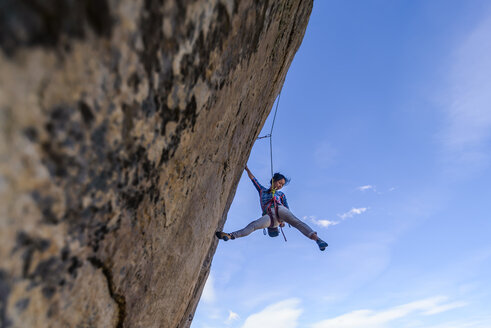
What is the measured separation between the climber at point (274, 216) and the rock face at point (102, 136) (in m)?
3.59

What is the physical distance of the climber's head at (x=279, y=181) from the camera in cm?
744

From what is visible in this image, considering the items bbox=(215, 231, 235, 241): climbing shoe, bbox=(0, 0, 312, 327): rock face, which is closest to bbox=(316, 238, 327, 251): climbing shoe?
bbox=(215, 231, 235, 241): climbing shoe

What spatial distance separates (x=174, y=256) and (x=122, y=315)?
898mm

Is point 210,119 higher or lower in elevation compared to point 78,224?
higher

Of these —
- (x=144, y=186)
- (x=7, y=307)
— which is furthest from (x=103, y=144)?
(x=7, y=307)

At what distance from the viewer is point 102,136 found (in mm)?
1425

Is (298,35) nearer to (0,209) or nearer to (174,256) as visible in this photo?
(174,256)

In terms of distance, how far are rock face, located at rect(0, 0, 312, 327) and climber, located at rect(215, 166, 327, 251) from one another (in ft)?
11.8

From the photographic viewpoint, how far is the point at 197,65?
1.88 meters

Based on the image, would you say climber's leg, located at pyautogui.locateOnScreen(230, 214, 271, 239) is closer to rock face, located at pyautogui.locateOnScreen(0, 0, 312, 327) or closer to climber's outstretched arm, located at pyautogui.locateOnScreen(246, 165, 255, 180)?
climber's outstretched arm, located at pyautogui.locateOnScreen(246, 165, 255, 180)

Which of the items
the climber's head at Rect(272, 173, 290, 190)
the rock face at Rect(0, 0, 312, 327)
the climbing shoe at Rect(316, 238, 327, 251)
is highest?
the climber's head at Rect(272, 173, 290, 190)

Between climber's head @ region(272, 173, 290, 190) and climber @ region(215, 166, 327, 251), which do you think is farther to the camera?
climber's head @ region(272, 173, 290, 190)

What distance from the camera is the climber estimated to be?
19.8ft

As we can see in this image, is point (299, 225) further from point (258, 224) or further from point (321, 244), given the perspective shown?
point (258, 224)
